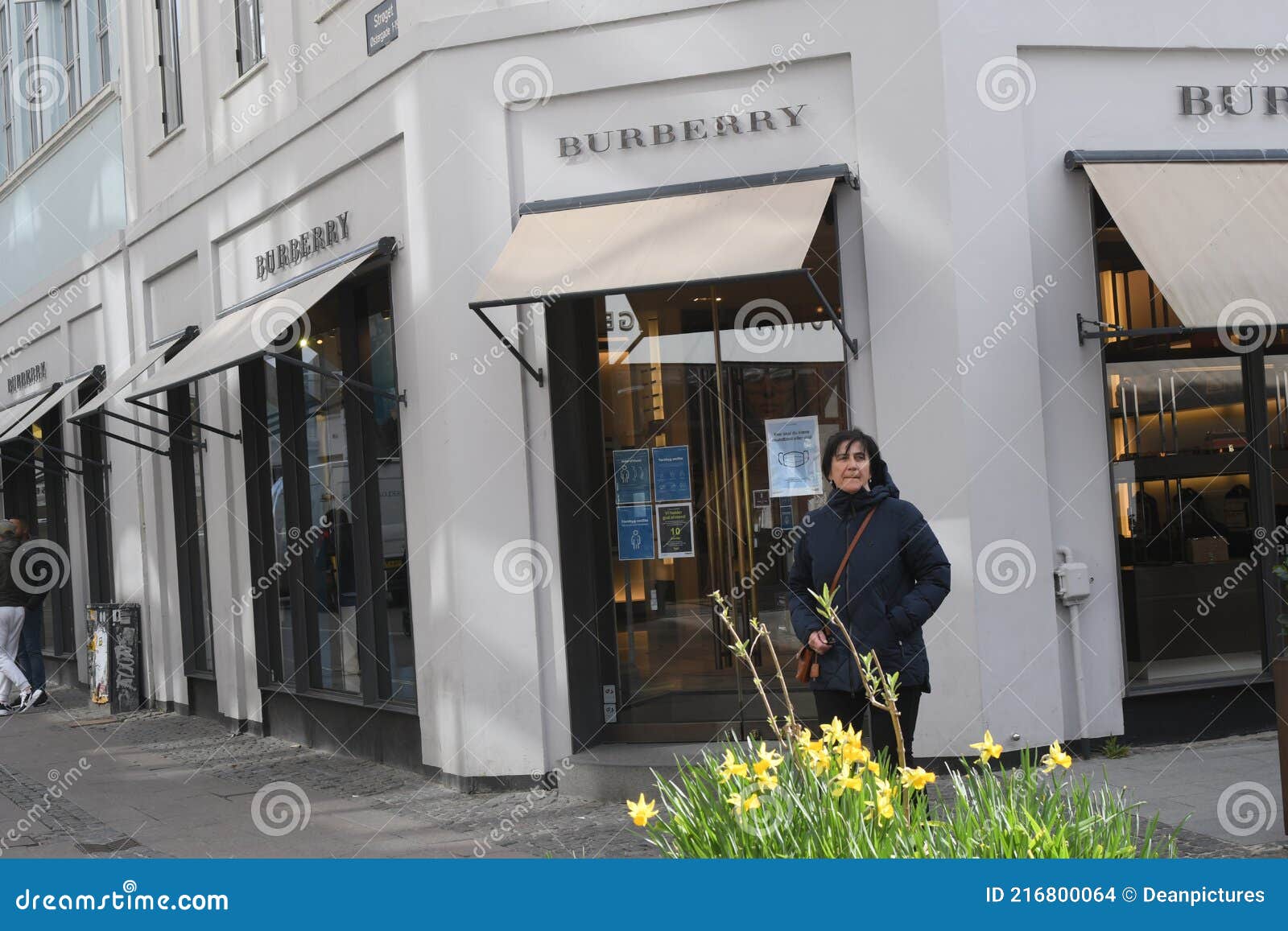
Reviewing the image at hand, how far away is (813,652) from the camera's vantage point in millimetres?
5824

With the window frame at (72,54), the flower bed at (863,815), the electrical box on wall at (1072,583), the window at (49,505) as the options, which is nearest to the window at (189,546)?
the window at (49,505)

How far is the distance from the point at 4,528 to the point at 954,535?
10800mm

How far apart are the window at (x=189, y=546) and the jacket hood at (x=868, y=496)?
29.8ft

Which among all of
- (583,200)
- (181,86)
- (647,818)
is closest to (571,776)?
(583,200)

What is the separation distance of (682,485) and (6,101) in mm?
15723

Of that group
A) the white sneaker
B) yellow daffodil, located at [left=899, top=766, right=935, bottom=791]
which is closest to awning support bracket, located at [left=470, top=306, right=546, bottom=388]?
yellow daffodil, located at [left=899, top=766, right=935, bottom=791]

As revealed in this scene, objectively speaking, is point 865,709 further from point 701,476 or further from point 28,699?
point 28,699

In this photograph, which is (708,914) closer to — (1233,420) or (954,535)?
(954,535)

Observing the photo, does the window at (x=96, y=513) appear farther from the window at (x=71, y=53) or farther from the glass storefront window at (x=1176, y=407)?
the glass storefront window at (x=1176, y=407)

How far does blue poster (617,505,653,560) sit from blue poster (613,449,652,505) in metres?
0.06

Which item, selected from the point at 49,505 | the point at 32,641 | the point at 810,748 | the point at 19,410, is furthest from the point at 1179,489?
the point at 49,505

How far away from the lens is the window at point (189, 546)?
1362 cm

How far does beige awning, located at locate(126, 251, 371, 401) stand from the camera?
9.61 metres

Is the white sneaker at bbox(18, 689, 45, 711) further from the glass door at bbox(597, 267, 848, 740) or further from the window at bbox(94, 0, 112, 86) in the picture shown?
the glass door at bbox(597, 267, 848, 740)
